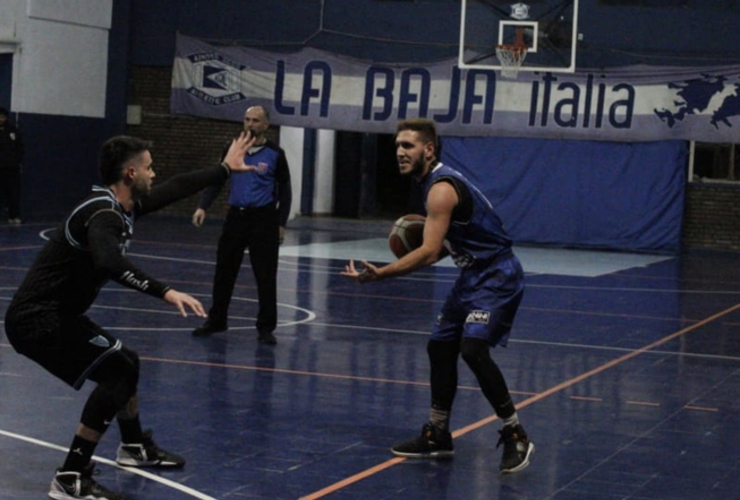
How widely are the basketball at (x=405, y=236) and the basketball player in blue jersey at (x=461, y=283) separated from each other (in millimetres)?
397

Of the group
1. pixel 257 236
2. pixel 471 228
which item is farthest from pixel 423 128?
pixel 257 236

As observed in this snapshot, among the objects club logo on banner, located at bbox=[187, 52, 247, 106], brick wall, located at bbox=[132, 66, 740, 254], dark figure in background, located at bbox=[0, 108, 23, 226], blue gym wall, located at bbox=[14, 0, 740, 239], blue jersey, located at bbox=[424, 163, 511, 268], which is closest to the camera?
blue jersey, located at bbox=[424, 163, 511, 268]

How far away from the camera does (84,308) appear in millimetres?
7555

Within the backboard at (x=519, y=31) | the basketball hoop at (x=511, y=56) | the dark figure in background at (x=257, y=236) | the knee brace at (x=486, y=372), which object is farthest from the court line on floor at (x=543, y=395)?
the backboard at (x=519, y=31)

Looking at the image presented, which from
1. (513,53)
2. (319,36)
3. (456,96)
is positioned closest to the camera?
(513,53)

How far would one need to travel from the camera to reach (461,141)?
27438mm

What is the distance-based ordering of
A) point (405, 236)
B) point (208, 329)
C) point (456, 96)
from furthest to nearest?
point (456, 96)
point (208, 329)
point (405, 236)

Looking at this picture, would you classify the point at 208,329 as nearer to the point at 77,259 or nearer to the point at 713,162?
the point at 77,259

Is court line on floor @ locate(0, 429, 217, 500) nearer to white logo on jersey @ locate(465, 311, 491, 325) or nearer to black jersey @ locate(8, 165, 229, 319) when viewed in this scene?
black jersey @ locate(8, 165, 229, 319)

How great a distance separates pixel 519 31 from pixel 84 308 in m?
19.2

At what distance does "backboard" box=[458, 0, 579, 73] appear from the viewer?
2600cm

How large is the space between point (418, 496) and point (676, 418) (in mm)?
3109

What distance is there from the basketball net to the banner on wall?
3.81ft

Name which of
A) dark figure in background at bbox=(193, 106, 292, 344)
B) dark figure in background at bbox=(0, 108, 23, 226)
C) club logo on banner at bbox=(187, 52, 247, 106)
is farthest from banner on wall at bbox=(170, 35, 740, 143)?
dark figure in background at bbox=(193, 106, 292, 344)
